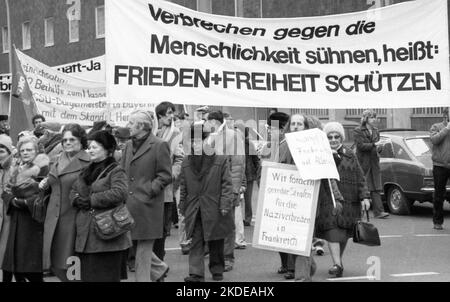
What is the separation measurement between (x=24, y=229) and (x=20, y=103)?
8.09 m

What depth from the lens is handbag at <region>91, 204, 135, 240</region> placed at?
24.0 feet

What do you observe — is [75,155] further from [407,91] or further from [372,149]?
[372,149]

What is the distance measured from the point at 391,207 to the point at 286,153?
24.4 feet

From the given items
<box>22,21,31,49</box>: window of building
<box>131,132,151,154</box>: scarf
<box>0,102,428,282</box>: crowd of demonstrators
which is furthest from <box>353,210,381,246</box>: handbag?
<box>22,21,31,49</box>: window of building

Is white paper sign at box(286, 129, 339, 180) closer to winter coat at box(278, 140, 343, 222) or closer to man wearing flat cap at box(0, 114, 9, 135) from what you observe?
winter coat at box(278, 140, 343, 222)

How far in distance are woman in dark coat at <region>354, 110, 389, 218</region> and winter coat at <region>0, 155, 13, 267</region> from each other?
28.4 ft

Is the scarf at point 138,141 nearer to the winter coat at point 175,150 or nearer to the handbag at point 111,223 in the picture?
the handbag at point 111,223

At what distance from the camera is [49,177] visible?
7910 mm

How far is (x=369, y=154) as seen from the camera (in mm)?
16203

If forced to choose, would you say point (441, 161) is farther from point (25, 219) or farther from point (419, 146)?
point (25, 219)

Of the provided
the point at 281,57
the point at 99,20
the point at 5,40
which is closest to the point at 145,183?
the point at 281,57

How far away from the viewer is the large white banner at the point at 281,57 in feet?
27.3

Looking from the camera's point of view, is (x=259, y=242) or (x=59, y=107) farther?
(x=59, y=107)
